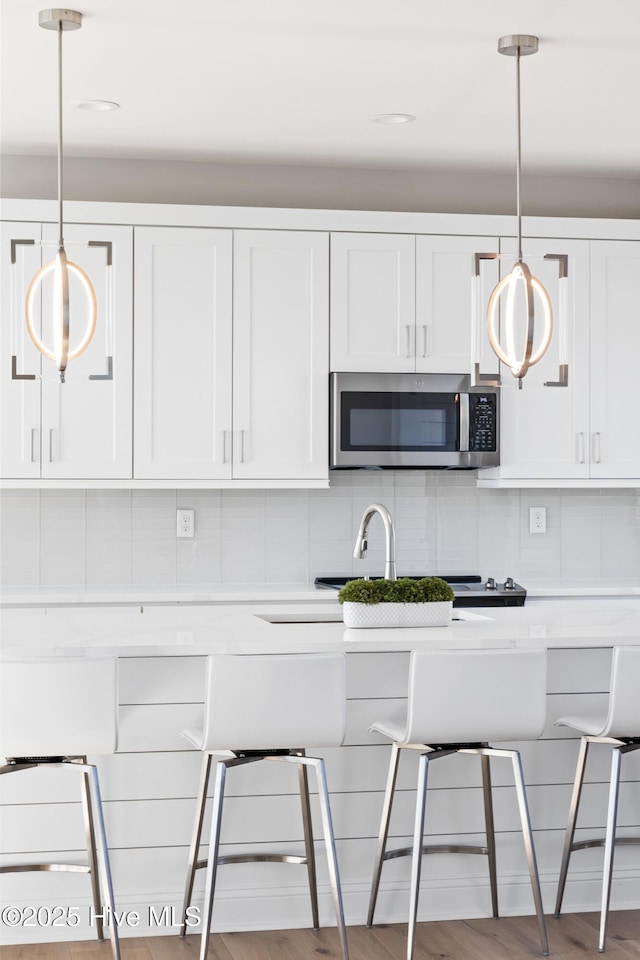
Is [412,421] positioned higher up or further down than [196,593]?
higher up

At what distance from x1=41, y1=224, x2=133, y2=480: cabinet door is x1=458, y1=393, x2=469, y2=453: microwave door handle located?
1.43 metres

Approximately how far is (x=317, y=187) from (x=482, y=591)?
1.95 meters

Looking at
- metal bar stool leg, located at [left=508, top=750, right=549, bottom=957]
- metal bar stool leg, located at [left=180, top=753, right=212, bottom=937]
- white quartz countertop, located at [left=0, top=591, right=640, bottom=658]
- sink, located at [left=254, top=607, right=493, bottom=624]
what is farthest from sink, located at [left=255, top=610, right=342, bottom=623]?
metal bar stool leg, located at [left=508, top=750, right=549, bottom=957]

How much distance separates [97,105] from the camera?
418 centimetres

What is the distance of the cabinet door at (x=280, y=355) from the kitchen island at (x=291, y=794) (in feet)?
4.46

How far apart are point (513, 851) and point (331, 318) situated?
2.38 meters

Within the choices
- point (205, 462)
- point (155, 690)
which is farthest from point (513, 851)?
point (205, 462)

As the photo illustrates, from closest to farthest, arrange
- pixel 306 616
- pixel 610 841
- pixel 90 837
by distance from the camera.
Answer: pixel 90 837 → pixel 610 841 → pixel 306 616

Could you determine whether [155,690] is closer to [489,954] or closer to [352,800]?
[352,800]

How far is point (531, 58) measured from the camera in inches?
145

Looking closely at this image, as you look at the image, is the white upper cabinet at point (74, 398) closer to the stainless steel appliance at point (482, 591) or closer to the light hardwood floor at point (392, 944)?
the stainless steel appliance at point (482, 591)

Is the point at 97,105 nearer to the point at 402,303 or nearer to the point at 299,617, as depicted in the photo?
the point at 402,303

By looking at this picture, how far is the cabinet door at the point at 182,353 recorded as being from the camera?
4.68 meters

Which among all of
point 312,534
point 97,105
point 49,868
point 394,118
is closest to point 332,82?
point 394,118
